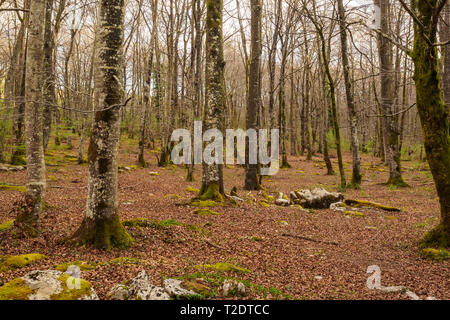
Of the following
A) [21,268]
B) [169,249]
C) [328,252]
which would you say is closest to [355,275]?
[328,252]

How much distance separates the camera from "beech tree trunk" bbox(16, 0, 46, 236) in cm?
481

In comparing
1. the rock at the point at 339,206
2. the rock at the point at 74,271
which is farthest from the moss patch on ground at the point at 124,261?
the rock at the point at 339,206

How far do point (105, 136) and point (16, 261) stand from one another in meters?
1.91

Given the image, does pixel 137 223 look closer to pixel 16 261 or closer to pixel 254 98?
pixel 16 261

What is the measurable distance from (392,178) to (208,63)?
1010 cm

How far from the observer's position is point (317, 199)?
30.9 feet

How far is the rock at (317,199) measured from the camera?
9391 millimetres

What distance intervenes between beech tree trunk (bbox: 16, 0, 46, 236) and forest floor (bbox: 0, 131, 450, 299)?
350 mm

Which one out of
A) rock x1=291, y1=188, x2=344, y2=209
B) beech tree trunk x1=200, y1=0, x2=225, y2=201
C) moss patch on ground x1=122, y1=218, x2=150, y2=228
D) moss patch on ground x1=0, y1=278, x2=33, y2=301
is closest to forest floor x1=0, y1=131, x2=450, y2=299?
moss patch on ground x1=122, y1=218, x2=150, y2=228

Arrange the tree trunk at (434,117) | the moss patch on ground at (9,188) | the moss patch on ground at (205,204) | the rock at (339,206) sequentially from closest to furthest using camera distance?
the tree trunk at (434,117) → the moss patch on ground at (205,204) → the moss patch on ground at (9,188) → the rock at (339,206)

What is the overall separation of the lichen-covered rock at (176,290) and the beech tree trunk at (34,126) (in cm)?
289

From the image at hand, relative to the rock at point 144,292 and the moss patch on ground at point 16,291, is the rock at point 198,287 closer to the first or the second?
the rock at point 144,292

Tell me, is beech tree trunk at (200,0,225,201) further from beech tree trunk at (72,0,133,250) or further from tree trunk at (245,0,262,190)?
beech tree trunk at (72,0,133,250)
